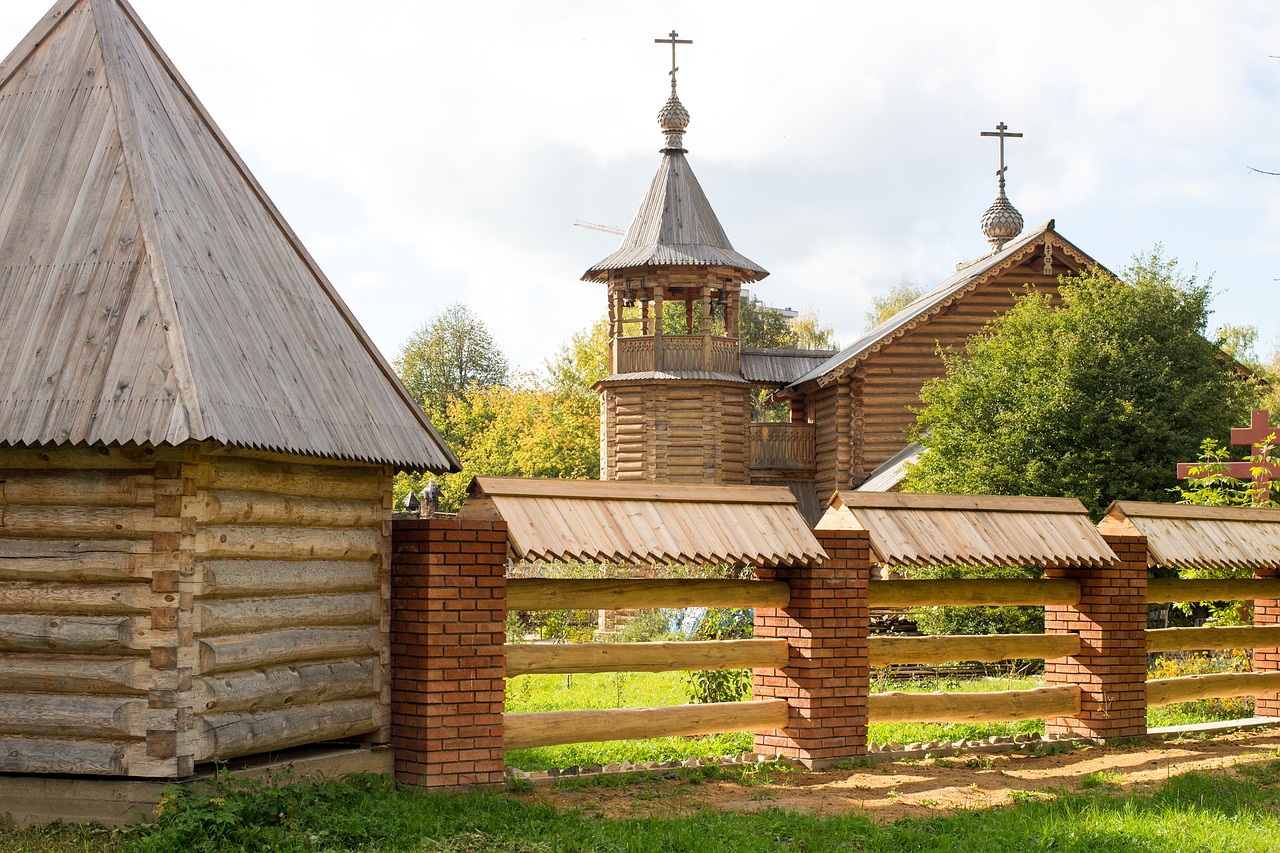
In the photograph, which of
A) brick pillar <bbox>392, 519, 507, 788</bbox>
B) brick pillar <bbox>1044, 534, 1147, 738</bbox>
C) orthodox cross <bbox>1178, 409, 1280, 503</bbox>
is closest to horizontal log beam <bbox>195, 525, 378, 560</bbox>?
brick pillar <bbox>392, 519, 507, 788</bbox>

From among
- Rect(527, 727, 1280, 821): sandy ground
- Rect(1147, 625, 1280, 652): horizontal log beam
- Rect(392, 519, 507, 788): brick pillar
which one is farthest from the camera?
Rect(1147, 625, 1280, 652): horizontal log beam

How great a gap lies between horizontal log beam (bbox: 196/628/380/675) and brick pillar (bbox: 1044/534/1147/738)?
6.50 m

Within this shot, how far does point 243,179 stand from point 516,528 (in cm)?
331

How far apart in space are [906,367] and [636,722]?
21.5 metres

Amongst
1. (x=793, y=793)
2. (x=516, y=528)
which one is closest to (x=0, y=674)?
(x=516, y=528)

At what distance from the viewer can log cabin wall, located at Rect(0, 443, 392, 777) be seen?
23.8ft

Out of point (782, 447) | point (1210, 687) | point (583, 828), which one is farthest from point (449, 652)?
point (782, 447)

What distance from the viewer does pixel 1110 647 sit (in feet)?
39.0

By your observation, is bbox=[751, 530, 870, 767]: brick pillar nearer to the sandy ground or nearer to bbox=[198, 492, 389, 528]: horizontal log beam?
the sandy ground

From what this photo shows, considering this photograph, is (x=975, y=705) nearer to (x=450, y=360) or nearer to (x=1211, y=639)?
(x=1211, y=639)

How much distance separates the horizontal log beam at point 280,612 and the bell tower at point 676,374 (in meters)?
21.5

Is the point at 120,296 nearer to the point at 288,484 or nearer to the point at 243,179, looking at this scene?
the point at 288,484

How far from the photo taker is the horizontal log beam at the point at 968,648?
424 inches

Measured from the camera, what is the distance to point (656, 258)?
30.4 m
